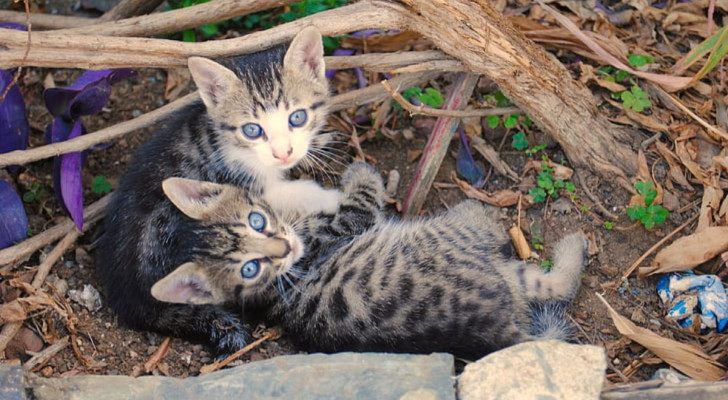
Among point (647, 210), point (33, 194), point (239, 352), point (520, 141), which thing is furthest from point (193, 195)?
point (647, 210)

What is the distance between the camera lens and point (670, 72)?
4699 mm

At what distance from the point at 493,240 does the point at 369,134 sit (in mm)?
1254

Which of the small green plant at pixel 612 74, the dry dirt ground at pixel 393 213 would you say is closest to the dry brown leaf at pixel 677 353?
the dry dirt ground at pixel 393 213

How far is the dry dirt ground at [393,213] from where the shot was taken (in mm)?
3996

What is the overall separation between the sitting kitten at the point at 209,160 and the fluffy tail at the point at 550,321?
1.54 m

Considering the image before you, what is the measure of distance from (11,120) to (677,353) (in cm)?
391

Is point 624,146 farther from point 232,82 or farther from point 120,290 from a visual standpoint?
point 120,290

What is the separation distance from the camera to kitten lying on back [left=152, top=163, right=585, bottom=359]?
3.71 m

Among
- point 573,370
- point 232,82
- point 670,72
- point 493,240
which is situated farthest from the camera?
point 670,72

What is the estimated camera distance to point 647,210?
14.1 ft

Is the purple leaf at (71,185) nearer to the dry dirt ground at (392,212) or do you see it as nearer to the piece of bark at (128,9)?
the dry dirt ground at (392,212)

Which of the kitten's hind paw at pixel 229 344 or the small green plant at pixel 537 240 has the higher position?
the kitten's hind paw at pixel 229 344

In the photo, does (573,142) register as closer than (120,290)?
No

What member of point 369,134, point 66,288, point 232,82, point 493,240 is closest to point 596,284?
point 493,240
